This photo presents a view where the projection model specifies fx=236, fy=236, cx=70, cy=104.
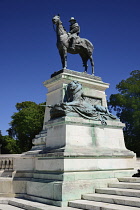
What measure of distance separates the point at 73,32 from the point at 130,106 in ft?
74.4

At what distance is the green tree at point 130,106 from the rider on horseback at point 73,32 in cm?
2092

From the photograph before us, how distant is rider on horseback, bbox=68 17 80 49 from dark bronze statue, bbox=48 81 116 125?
2961 mm

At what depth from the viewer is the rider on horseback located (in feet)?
37.3

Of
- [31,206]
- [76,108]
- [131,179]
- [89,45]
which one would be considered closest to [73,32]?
[89,45]

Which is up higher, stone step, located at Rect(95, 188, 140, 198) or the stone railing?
the stone railing

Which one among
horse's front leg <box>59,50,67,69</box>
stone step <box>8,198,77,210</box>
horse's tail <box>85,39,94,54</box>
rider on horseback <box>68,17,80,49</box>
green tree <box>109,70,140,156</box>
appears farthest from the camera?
green tree <box>109,70,140,156</box>

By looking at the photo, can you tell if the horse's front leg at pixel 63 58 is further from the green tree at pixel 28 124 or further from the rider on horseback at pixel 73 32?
the green tree at pixel 28 124

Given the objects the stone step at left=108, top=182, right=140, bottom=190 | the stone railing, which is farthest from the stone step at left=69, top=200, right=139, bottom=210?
the stone railing

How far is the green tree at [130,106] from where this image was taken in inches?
1217

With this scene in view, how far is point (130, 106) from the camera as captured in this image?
3259 centimetres

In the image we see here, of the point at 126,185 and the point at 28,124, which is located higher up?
the point at 28,124

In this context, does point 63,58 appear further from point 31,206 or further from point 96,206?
A: point 96,206

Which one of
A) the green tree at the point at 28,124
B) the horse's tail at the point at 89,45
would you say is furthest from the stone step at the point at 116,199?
the green tree at the point at 28,124

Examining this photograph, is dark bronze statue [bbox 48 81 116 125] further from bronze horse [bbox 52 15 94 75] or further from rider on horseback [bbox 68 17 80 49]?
rider on horseback [bbox 68 17 80 49]
